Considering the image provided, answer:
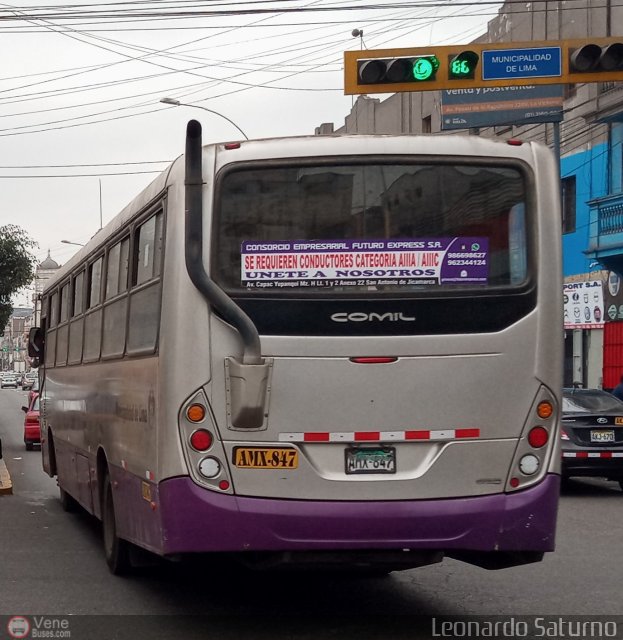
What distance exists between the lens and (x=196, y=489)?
7145 millimetres

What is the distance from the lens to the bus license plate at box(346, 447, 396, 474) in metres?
7.18

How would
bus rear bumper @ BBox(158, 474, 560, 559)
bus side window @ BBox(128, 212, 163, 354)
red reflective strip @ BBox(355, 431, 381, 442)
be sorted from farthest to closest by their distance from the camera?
bus side window @ BBox(128, 212, 163, 354) < red reflective strip @ BBox(355, 431, 381, 442) < bus rear bumper @ BBox(158, 474, 560, 559)

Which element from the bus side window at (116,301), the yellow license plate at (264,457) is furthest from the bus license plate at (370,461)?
the bus side window at (116,301)

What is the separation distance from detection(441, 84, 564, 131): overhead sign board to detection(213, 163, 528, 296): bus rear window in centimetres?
1864

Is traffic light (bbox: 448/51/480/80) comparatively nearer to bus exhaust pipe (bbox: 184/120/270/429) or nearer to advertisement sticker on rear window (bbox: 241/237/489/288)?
advertisement sticker on rear window (bbox: 241/237/489/288)

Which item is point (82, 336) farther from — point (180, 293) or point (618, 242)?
point (618, 242)

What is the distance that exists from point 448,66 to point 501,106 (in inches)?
437

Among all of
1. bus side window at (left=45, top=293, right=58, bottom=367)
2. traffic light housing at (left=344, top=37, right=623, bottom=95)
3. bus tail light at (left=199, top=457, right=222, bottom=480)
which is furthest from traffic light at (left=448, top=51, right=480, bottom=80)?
bus tail light at (left=199, top=457, right=222, bottom=480)

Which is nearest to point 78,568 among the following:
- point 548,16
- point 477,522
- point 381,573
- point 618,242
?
point 381,573

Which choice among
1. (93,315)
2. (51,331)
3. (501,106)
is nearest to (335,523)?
(93,315)

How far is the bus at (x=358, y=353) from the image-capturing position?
7.13 metres

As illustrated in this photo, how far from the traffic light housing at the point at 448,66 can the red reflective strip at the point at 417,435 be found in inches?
413

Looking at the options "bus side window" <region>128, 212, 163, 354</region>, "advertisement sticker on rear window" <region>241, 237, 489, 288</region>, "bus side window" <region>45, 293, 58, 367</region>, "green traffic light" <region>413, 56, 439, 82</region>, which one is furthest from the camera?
"green traffic light" <region>413, 56, 439, 82</region>

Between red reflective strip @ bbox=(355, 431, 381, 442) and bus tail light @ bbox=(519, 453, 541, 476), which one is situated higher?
red reflective strip @ bbox=(355, 431, 381, 442)
